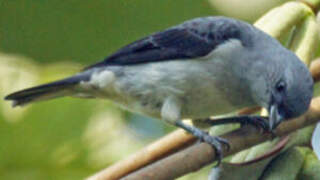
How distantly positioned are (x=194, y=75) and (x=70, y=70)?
0.98 feet

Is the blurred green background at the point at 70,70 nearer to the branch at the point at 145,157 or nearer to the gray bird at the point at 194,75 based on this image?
the gray bird at the point at 194,75

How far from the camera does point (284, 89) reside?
155 cm

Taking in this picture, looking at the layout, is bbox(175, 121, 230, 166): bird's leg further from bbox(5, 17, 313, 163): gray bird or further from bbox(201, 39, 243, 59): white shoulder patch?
bbox(201, 39, 243, 59): white shoulder patch

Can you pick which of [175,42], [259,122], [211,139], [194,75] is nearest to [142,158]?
[211,139]

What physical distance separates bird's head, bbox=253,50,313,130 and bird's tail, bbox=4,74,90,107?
45 cm

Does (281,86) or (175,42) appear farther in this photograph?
(175,42)

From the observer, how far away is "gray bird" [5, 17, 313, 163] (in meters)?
1.64

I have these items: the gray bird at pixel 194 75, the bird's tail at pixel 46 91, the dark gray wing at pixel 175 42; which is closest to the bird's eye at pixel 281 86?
the gray bird at pixel 194 75

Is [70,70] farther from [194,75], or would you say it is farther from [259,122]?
[259,122]

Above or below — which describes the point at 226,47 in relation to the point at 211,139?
above

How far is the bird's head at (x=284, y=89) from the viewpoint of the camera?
1.46 metres

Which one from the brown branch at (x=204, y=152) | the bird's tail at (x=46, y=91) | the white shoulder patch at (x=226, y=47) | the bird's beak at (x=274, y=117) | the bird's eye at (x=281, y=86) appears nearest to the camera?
the brown branch at (x=204, y=152)

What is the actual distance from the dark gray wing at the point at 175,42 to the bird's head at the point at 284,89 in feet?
0.68

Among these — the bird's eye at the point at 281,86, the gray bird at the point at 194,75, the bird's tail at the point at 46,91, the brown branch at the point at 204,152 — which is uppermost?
the bird's tail at the point at 46,91
